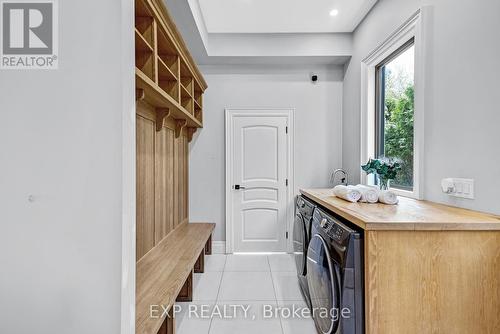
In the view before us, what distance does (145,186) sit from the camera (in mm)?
2465

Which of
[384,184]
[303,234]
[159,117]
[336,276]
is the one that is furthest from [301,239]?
[159,117]

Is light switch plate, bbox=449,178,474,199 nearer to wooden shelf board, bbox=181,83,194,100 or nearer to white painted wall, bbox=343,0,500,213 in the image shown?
white painted wall, bbox=343,0,500,213

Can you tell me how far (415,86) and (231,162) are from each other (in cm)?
251

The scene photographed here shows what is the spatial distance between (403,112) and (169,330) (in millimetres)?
2718

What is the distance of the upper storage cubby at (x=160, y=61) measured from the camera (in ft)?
6.45

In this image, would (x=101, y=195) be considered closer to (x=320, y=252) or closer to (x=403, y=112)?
(x=320, y=252)

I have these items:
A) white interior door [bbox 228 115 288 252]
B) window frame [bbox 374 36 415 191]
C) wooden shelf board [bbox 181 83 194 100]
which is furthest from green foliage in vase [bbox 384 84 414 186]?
wooden shelf board [bbox 181 83 194 100]

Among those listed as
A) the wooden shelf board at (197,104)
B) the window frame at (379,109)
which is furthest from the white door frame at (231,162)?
the window frame at (379,109)

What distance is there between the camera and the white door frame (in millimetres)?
4188

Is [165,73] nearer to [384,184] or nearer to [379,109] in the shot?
[384,184]

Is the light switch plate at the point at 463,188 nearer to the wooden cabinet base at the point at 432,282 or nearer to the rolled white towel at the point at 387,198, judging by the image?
the rolled white towel at the point at 387,198

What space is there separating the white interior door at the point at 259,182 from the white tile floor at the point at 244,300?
477 millimetres

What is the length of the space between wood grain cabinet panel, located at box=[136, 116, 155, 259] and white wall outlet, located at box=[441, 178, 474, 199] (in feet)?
7.21

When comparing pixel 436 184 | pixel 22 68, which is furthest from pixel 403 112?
pixel 22 68
